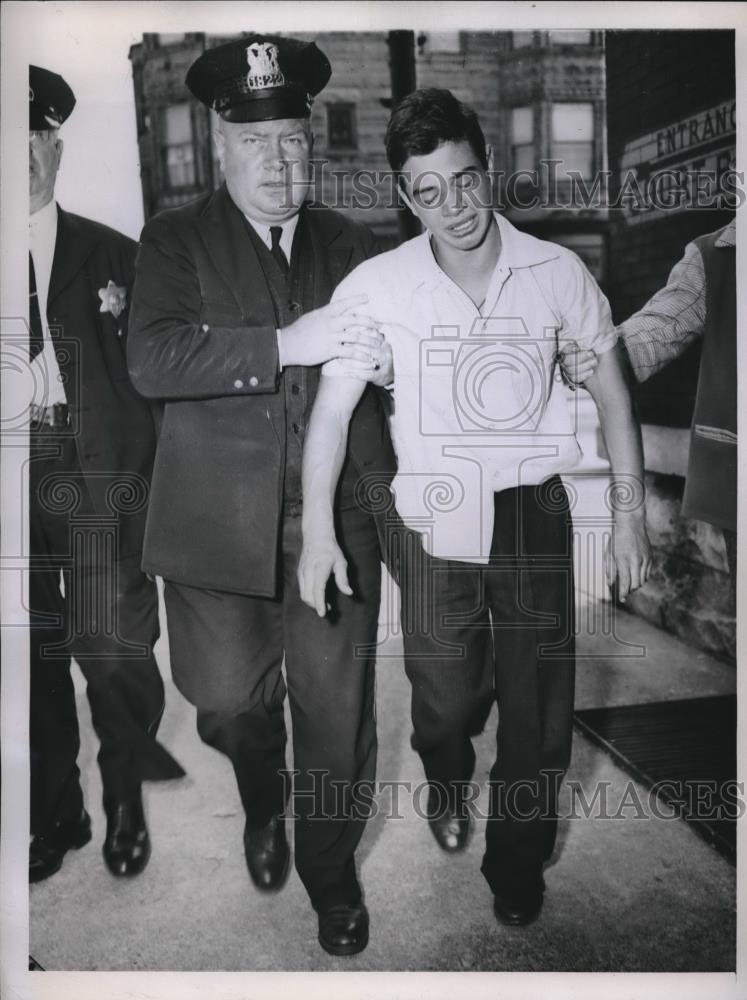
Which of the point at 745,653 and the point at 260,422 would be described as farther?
the point at 745,653

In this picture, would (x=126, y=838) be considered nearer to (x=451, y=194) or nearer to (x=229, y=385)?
(x=229, y=385)

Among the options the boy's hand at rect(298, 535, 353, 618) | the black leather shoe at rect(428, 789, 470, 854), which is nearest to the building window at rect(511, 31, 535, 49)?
the boy's hand at rect(298, 535, 353, 618)

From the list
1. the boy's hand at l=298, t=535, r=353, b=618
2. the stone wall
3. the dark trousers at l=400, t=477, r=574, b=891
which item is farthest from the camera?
the stone wall

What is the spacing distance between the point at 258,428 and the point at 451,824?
1057 millimetres

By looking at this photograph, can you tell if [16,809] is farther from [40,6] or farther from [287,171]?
[40,6]

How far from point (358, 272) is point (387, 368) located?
0.75 ft

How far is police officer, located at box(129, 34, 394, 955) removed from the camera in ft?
7.01

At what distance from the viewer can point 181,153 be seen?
7.14 ft

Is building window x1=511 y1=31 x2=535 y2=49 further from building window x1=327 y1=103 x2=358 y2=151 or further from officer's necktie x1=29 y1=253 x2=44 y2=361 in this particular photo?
officer's necktie x1=29 y1=253 x2=44 y2=361

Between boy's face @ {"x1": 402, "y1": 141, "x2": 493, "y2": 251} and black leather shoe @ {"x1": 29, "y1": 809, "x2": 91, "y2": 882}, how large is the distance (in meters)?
1.64

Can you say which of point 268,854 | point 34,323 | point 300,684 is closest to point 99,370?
point 34,323

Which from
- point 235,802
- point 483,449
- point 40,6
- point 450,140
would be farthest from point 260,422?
point 40,6

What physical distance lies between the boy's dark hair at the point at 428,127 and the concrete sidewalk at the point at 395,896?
3.53ft

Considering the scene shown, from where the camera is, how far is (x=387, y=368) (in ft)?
7.18
